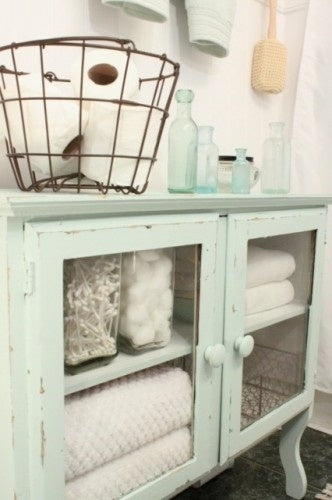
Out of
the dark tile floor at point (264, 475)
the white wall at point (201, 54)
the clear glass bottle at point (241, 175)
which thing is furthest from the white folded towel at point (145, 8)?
the dark tile floor at point (264, 475)

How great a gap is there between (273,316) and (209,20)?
0.69 m

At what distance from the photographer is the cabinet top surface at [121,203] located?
548mm

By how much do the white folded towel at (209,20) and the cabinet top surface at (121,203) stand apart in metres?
0.43

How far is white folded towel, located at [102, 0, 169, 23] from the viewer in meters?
0.95

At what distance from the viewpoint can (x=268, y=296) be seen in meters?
1.07

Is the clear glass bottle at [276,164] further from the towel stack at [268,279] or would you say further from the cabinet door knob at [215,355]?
the cabinet door knob at [215,355]

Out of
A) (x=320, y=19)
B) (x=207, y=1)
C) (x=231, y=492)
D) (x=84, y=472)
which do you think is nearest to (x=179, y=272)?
(x=84, y=472)

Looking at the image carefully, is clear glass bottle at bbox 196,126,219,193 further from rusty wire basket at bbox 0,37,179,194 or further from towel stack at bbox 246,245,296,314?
rusty wire basket at bbox 0,37,179,194

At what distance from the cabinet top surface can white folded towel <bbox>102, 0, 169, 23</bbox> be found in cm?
43

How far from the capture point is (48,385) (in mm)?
609

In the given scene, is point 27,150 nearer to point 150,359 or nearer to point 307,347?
point 150,359

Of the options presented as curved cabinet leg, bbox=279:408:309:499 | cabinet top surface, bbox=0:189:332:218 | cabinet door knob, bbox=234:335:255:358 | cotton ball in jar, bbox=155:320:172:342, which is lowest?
curved cabinet leg, bbox=279:408:309:499

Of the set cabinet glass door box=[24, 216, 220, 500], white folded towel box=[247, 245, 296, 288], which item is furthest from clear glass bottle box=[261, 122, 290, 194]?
cabinet glass door box=[24, 216, 220, 500]

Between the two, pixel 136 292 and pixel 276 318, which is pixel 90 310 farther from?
pixel 276 318
